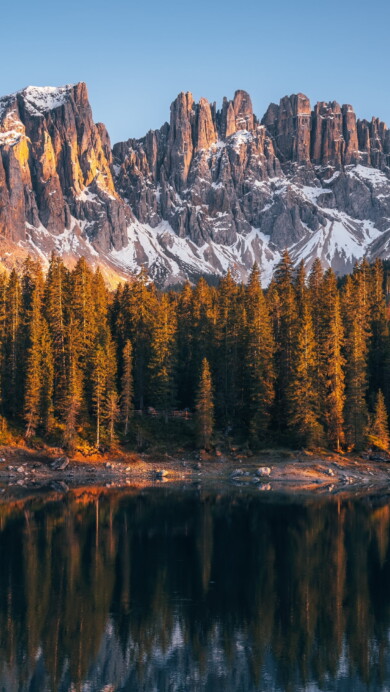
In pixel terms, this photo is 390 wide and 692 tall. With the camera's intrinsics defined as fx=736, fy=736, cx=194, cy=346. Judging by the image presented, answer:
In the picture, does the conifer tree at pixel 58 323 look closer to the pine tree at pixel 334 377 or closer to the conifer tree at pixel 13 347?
the conifer tree at pixel 13 347

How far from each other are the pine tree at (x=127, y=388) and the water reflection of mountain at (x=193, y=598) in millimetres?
22928

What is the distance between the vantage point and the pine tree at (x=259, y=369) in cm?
7550

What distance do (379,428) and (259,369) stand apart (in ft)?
45.1

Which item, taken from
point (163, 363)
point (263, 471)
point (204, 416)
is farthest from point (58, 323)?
point (263, 471)

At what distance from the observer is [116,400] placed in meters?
75.8

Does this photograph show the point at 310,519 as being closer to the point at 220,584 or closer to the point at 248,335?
the point at 220,584

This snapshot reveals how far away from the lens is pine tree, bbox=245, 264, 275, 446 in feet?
248

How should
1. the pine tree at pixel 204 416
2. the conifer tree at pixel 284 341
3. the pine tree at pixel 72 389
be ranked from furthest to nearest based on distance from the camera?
the conifer tree at pixel 284 341 < the pine tree at pixel 204 416 < the pine tree at pixel 72 389

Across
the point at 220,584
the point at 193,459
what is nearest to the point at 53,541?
the point at 220,584

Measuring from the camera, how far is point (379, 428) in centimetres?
7594

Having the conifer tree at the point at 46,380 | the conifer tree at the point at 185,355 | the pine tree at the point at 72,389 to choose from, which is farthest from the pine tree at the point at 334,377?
the conifer tree at the point at 46,380

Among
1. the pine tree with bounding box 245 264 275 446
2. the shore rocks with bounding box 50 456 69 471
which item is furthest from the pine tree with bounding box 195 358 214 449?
the shore rocks with bounding box 50 456 69 471

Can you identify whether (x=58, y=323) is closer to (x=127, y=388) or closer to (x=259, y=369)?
(x=127, y=388)

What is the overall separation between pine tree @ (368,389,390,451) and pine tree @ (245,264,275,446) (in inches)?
421
